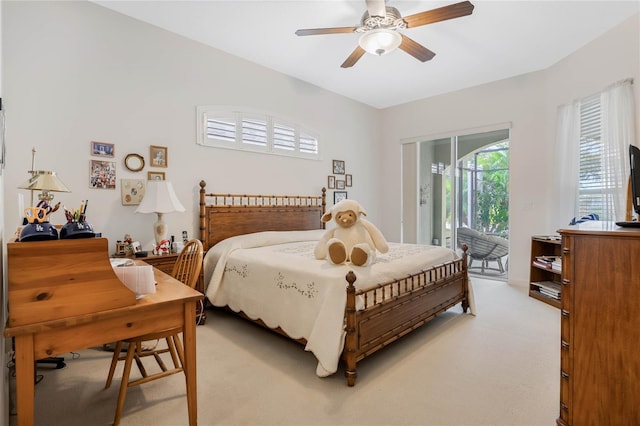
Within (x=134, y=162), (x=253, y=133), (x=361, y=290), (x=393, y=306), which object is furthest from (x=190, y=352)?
(x=253, y=133)

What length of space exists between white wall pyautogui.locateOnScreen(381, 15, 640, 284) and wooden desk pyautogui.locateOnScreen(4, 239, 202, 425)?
173 inches

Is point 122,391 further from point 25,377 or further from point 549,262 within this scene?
point 549,262

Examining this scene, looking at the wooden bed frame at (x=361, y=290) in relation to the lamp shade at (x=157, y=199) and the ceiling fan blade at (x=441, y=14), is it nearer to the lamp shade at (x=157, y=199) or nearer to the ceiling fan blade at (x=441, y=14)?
the lamp shade at (x=157, y=199)

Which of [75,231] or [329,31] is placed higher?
[329,31]

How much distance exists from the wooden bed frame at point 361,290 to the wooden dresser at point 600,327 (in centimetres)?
108

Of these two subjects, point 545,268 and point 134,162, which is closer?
point 134,162

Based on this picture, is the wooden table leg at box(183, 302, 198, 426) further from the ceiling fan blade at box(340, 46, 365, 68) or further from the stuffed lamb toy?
the ceiling fan blade at box(340, 46, 365, 68)

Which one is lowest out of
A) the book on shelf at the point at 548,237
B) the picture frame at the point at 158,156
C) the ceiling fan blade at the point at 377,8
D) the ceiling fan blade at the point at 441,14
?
the book on shelf at the point at 548,237

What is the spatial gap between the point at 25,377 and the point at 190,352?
0.60m

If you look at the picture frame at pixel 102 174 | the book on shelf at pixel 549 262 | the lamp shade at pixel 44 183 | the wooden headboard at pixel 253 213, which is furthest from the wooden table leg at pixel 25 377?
the book on shelf at pixel 549 262

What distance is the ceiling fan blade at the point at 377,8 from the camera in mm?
2368

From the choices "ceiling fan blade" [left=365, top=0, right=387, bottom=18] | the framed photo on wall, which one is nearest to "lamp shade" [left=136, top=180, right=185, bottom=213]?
"ceiling fan blade" [left=365, top=0, right=387, bottom=18]

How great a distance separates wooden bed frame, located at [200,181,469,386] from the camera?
2.12 m

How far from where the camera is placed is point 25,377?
3.84ft
